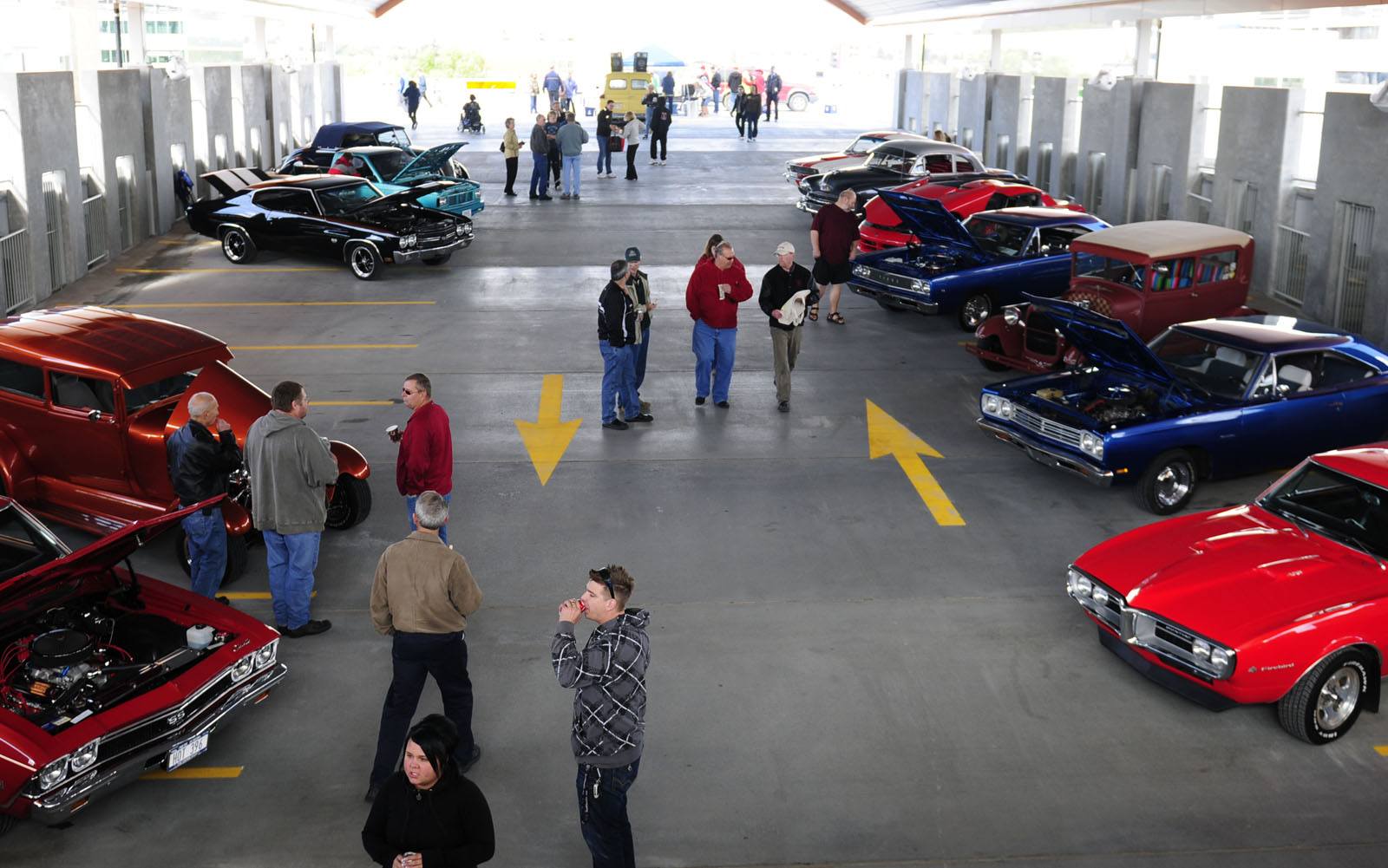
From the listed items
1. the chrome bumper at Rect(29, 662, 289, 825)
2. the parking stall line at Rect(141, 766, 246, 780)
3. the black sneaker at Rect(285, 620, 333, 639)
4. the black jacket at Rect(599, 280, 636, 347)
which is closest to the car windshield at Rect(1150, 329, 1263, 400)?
the black jacket at Rect(599, 280, 636, 347)

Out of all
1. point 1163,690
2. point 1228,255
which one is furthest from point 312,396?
point 1228,255

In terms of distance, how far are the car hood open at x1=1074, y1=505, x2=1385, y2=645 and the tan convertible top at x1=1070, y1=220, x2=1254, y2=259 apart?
239 inches

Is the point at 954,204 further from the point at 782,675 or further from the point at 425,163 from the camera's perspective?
the point at 782,675

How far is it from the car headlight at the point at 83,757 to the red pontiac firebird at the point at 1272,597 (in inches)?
219

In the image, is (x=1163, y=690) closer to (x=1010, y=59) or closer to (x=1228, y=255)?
(x=1228, y=255)

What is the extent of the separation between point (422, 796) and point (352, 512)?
5628 mm

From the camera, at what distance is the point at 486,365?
14961 millimetres

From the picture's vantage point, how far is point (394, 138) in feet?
94.9

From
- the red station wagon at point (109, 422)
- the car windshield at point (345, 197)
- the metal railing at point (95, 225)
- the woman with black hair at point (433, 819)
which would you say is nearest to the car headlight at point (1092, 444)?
the red station wagon at point (109, 422)

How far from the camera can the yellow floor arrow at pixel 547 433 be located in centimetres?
1168

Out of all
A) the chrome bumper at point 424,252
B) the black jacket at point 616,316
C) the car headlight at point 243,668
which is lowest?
the car headlight at point 243,668

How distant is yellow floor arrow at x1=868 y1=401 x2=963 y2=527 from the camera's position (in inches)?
417

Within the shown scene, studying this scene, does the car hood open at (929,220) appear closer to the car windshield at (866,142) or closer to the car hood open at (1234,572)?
the car hood open at (1234,572)

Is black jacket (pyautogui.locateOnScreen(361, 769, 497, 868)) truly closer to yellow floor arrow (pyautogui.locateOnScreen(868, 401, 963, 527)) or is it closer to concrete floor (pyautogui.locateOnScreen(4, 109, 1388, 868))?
concrete floor (pyautogui.locateOnScreen(4, 109, 1388, 868))
